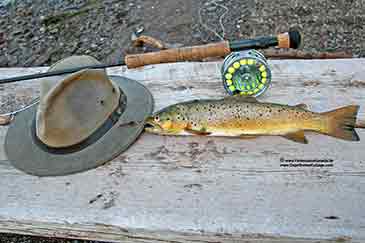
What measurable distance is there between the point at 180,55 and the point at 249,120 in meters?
0.61

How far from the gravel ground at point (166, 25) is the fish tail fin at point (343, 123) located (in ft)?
5.68

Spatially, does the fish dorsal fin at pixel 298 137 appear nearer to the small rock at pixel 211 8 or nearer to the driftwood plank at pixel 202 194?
the driftwood plank at pixel 202 194

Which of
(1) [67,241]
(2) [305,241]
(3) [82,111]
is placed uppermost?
(3) [82,111]

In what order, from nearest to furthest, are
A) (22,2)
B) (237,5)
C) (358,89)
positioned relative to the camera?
(358,89), (237,5), (22,2)

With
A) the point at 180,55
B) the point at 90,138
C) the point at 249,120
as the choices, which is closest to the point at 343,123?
the point at 249,120

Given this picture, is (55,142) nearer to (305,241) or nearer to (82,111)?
(82,111)

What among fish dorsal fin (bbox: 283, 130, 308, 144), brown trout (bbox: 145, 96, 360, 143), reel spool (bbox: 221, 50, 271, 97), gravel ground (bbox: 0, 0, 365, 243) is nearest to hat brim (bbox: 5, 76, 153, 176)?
brown trout (bbox: 145, 96, 360, 143)

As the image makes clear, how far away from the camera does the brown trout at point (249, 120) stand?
52.3 inches

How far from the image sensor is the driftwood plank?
45.3 inches

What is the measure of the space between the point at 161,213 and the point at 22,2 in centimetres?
387

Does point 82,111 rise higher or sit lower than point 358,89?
higher

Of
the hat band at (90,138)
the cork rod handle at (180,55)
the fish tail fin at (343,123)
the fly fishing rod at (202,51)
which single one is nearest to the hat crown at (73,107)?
the hat band at (90,138)

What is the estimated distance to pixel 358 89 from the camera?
159 cm

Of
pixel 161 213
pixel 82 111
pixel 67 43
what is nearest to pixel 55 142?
pixel 82 111
